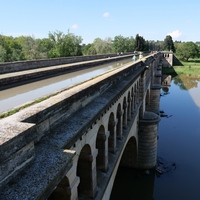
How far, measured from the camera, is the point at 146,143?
20.7 meters

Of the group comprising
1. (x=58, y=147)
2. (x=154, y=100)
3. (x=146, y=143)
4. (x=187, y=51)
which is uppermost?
(x=58, y=147)

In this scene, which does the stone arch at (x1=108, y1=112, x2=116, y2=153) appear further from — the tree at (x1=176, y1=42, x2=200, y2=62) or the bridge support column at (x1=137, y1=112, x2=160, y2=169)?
the tree at (x1=176, y1=42, x2=200, y2=62)

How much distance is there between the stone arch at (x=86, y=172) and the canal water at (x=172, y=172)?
11.3 meters

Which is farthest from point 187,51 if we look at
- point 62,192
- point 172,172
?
point 62,192

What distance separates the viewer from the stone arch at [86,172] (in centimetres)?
708

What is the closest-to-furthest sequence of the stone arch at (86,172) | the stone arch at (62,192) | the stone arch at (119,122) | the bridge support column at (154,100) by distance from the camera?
1. the stone arch at (62,192)
2. the stone arch at (86,172)
3. the stone arch at (119,122)
4. the bridge support column at (154,100)

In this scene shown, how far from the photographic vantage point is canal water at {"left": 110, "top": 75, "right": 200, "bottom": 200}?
1847 centimetres

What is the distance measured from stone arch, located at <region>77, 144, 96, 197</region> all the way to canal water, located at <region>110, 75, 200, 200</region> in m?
11.3

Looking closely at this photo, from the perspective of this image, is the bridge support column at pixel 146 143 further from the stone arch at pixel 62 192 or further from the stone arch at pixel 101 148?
the stone arch at pixel 62 192

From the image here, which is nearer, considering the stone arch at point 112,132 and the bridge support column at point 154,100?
the stone arch at point 112,132

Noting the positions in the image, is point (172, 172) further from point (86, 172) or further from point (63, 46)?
point (63, 46)

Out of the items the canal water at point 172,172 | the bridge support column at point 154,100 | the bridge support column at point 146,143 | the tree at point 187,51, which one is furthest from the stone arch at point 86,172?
the tree at point 187,51

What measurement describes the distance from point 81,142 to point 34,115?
1.98 meters

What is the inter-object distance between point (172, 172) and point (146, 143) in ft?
10.7
